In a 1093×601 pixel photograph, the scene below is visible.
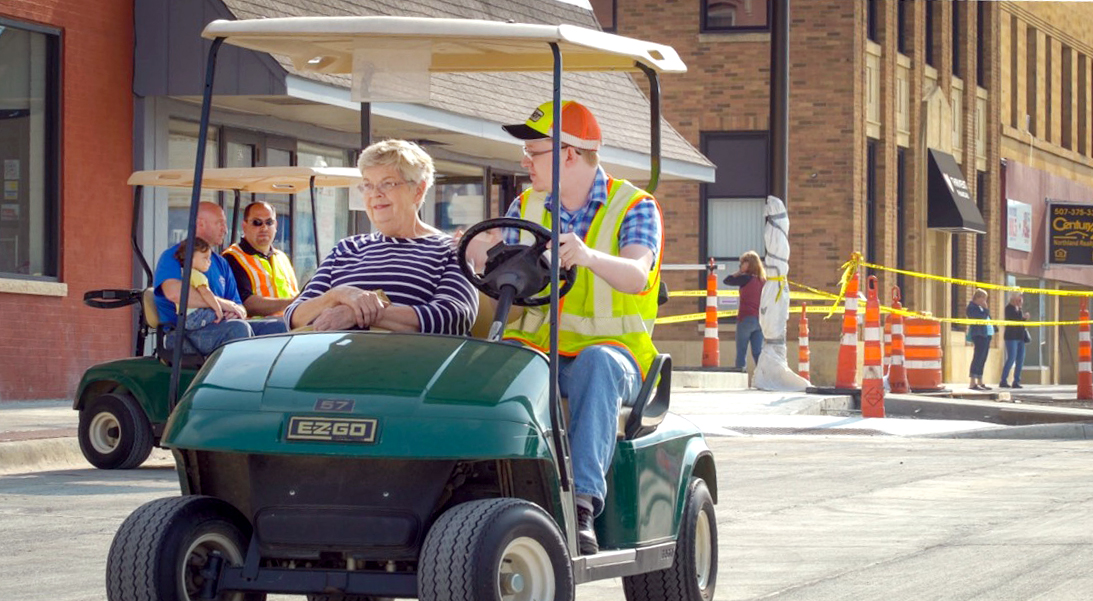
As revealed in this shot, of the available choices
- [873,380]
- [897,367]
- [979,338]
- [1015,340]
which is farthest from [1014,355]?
[873,380]

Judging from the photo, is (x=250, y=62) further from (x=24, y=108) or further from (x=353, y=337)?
(x=353, y=337)

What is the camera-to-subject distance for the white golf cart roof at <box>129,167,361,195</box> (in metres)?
13.0

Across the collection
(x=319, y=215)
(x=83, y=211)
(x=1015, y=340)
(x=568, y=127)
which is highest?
(x=319, y=215)

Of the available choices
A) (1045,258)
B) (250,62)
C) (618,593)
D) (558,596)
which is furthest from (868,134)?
(558,596)

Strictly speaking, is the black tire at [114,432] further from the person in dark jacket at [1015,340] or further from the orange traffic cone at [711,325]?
the person in dark jacket at [1015,340]

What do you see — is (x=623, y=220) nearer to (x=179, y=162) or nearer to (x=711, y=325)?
(x=179, y=162)

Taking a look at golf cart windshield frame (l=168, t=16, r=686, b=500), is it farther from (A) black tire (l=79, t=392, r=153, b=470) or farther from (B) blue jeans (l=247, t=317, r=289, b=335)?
(A) black tire (l=79, t=392, r=153, b=470)

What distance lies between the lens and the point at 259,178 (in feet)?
42.8

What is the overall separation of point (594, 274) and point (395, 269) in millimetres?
627

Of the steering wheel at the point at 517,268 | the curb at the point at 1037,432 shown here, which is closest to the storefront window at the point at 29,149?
the curb at the point at 1037,432

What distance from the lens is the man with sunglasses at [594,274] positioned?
18.8ft

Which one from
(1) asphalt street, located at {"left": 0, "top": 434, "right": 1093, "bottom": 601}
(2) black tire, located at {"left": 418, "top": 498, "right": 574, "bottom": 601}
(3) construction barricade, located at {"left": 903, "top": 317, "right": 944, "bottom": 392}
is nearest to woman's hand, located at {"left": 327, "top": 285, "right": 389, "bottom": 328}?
(2) black tire, located at {"left": 418, "top": 498, "right": 574, "bottom": 601}

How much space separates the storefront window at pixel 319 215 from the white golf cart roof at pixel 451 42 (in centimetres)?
1304

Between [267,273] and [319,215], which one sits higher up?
[319,215]
